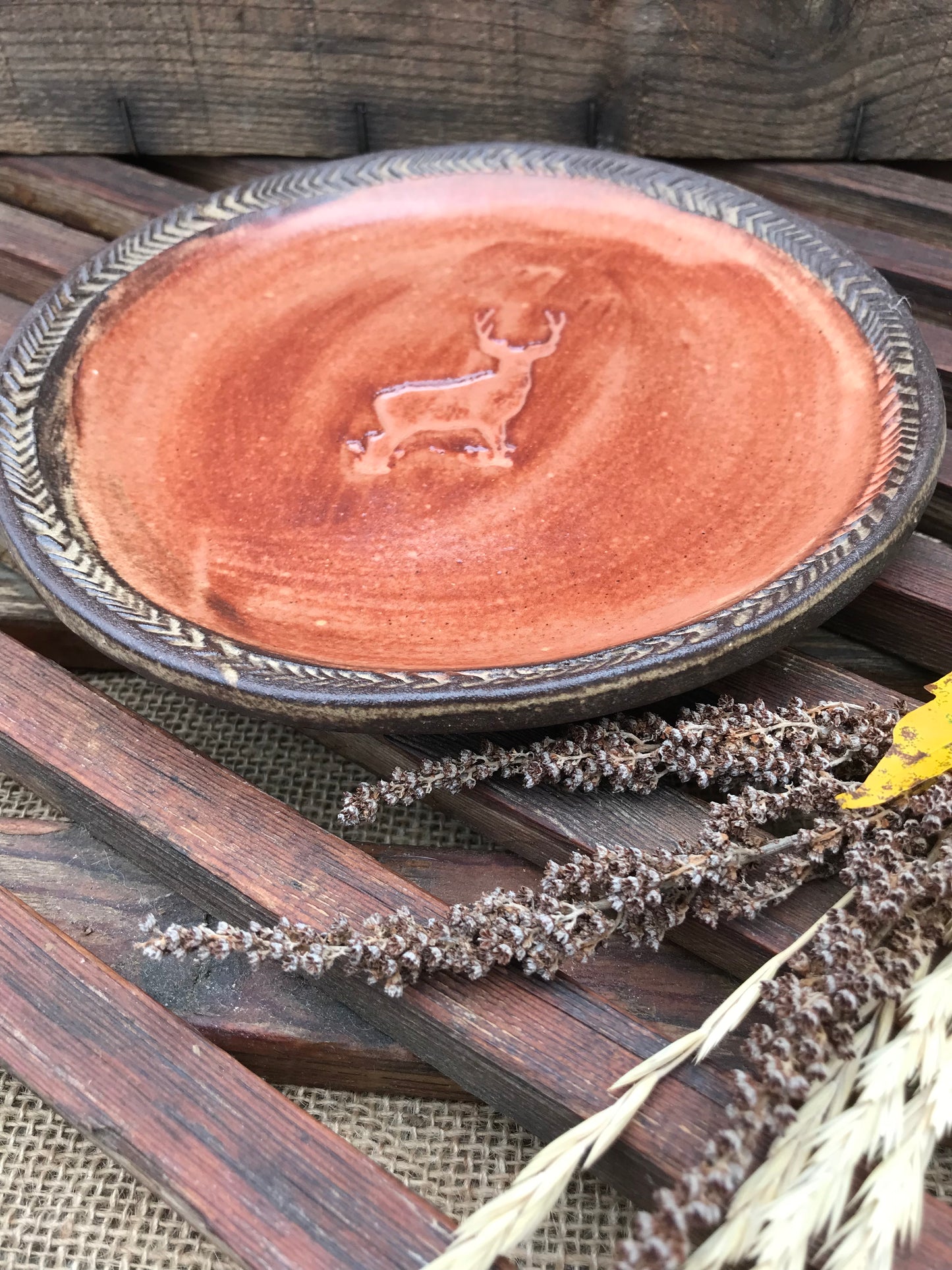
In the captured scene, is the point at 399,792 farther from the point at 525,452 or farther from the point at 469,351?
the point at 469,351

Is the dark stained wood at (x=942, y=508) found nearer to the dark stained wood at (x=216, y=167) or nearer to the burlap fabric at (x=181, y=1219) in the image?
the burlap fabric at (x=181, y=1219)

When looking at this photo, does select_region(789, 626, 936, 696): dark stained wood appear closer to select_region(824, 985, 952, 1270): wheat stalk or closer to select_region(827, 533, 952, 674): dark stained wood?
select_region(827, 533, 952, 674): dark stained wood

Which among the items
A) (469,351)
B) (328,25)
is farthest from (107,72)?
(469,351)

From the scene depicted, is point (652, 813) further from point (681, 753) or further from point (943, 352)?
point (943, 352)

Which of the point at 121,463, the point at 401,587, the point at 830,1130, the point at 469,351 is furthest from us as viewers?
the point at 469,351

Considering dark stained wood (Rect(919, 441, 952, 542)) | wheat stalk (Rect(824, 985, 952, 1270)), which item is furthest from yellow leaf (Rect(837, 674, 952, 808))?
dark stained wood (Rect(919, 441, 952, 542))

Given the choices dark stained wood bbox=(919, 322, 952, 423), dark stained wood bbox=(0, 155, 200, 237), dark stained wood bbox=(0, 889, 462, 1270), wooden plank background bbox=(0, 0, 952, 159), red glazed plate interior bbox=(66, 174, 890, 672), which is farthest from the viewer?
dark stained wood bbox=(0, 155, 200, 237)

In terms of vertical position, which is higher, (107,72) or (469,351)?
(107,72)
